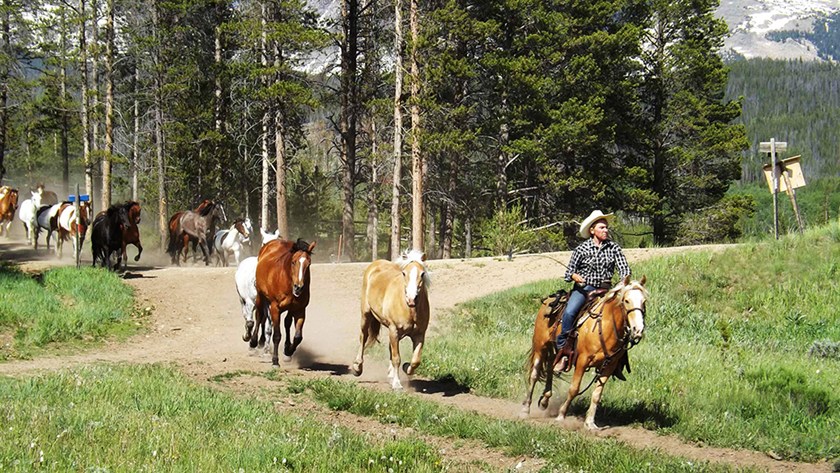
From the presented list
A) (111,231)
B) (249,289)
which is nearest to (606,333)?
(249,289)

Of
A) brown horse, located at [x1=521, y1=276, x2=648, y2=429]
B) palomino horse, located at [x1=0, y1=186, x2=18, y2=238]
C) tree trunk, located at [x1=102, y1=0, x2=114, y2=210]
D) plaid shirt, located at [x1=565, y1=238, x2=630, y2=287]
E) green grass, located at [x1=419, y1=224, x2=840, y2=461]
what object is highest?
tree trunk, located at [x1=102, y1=0, x2=114, y2=210]

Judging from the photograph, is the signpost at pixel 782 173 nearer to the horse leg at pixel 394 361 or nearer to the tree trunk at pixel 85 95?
the horse leg at pixel 394 361

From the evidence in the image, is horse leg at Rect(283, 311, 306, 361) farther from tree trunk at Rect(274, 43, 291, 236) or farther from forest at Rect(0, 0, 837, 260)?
tree trunk at Rect(274, 43, 291, 236)

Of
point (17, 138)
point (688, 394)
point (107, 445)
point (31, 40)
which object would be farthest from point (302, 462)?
point (17, 138)

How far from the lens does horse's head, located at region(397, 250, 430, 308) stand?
12.6 metres

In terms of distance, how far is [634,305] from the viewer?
32.4ft

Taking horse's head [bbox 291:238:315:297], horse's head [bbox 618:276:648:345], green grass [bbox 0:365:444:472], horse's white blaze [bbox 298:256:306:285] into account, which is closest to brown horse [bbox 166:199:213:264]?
horse's head [bbox 291:238:315:297]

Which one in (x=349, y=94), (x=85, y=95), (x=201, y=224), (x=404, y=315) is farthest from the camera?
(x=85, y=95)

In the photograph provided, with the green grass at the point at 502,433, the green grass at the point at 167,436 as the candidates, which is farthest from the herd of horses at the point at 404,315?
the green grass at the point at 167,436

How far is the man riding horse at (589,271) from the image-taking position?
11023 millimetres

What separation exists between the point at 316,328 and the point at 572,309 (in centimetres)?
1027

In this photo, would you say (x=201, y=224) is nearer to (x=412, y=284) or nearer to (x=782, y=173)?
(x=412, y=284)

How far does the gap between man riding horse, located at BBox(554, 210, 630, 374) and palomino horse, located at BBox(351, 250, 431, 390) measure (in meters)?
2.60

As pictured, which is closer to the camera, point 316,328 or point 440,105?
point 316,328
